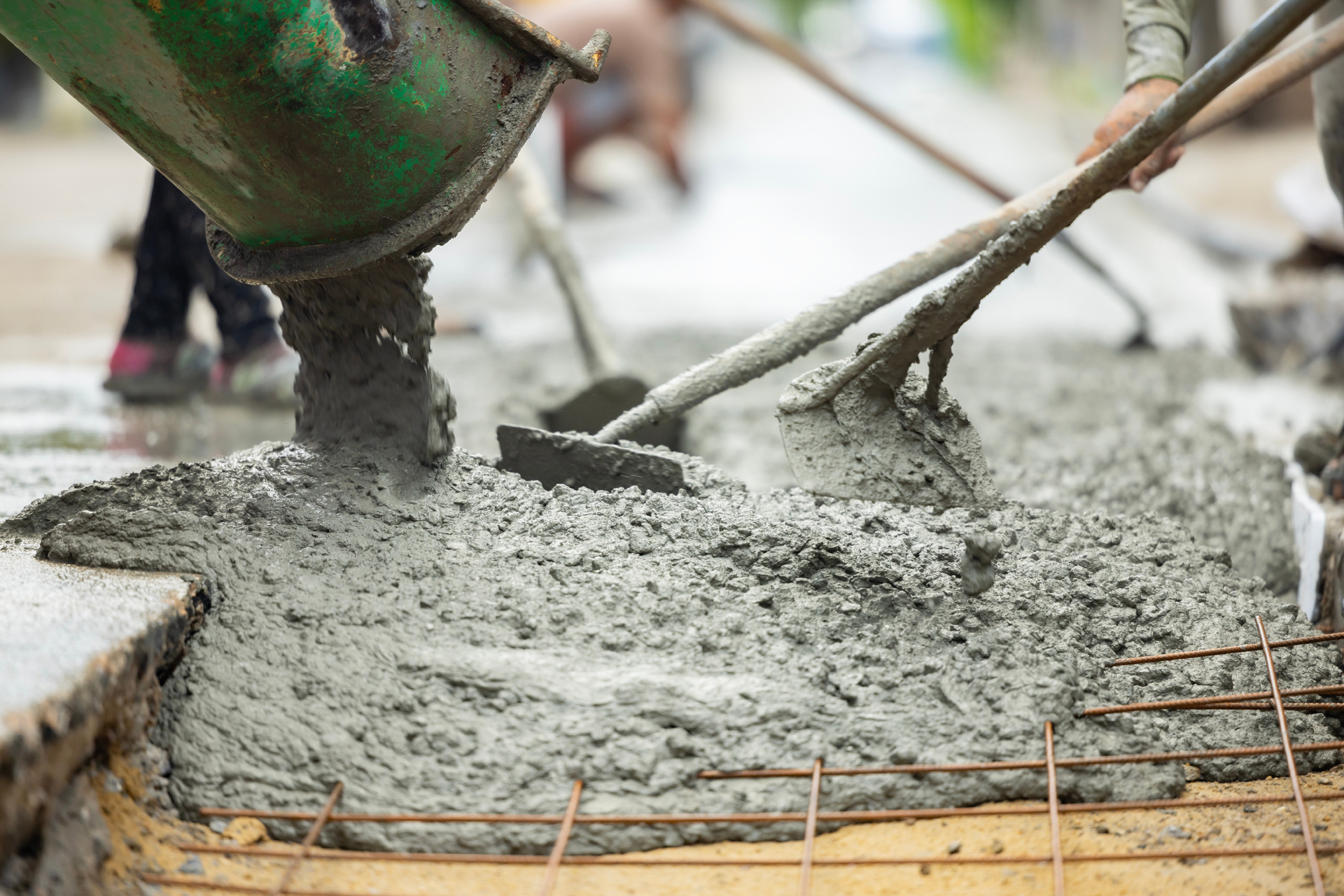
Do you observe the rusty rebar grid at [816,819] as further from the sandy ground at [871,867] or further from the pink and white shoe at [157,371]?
the pink and white shoe at [157,371]

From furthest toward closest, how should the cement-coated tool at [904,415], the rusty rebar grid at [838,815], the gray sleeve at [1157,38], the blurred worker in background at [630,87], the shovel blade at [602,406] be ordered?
the blurred worker in background at [630,87] → the shovel blade at [602,406] → the gray sleeve at [1157,38] → the cement-coated tool at [904,415] → the rusty rebar grid at [838,815]

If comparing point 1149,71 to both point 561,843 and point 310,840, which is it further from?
point 310,840

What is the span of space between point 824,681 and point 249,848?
803mm

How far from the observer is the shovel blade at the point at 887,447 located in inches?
74.6

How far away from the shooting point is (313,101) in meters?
1.64

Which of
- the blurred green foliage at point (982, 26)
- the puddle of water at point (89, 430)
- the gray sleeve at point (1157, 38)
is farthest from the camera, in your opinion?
the blurred green foliage at point (982, 26)

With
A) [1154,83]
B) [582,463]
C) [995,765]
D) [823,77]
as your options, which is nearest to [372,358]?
[582,463]

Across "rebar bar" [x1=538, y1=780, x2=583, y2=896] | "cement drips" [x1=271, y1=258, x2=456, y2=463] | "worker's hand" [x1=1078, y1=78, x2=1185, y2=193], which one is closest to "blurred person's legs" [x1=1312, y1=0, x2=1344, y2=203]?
"worker's hand" [x1=1078, y1=78, x2=1185, y2=193]

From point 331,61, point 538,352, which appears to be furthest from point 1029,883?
point 538,352

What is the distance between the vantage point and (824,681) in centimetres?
158

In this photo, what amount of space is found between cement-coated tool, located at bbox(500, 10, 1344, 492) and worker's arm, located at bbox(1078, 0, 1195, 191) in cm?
18

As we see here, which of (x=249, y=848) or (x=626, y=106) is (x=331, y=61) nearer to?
(x=249, y=848)

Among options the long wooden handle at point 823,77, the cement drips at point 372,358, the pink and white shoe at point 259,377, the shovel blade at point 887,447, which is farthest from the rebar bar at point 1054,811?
the pink and white shoe at point 259,377

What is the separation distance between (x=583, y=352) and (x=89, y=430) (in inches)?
57.7
